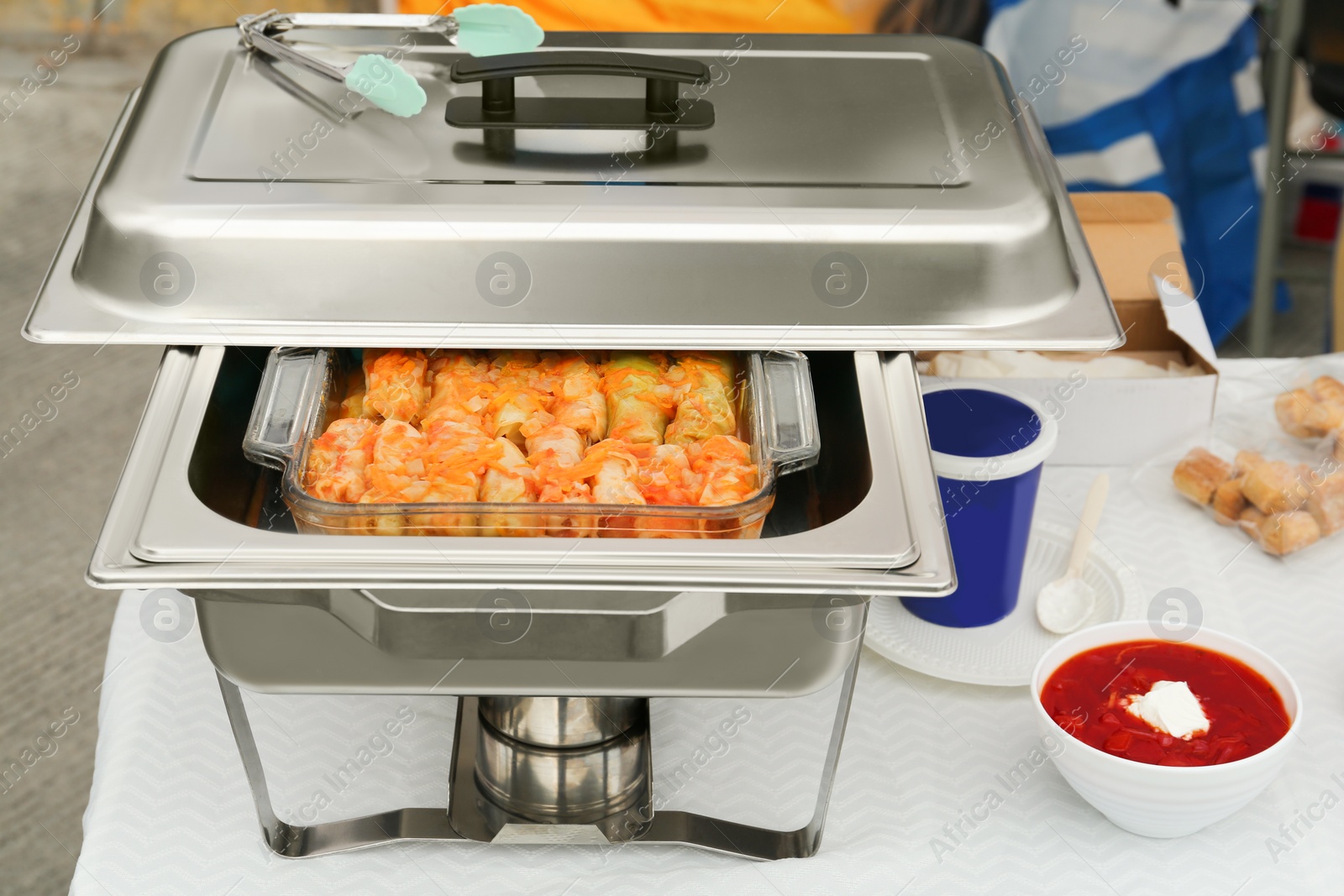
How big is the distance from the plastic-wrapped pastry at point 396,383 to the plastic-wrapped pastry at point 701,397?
0.19m

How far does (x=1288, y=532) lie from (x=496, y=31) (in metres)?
0.86

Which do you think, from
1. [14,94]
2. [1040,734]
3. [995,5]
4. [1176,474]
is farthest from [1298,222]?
[14,94]

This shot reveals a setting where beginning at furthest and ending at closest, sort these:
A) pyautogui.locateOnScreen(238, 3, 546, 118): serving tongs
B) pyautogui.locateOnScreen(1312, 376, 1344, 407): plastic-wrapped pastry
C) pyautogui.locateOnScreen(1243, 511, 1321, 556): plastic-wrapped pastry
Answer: pyautogui.locateOnScreen(1312, 376, 1344, 407): plastic-wrapped pastry < pyautogui.locateOnScreen(1243, 511, 1321, 556): plastic-wrapped pastry < pyautogui.locateOnScreen(238, 3, 546, 118): serving tongs

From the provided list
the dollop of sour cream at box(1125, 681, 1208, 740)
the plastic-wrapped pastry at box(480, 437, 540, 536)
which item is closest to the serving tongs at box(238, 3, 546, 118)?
the plastic-wrapped pastry at box(480, 437, 540, 536)

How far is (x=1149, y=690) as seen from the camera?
0.88 metres

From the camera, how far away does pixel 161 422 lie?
0.78 m

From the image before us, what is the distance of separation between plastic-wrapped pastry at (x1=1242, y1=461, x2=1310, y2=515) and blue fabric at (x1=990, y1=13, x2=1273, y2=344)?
4.61 feet

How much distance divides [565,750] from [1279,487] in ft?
2.37

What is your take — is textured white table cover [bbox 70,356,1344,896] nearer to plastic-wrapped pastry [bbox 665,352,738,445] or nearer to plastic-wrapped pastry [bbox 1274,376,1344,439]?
plastic-wrapped pastry [bbox 1274,376,1344,439]

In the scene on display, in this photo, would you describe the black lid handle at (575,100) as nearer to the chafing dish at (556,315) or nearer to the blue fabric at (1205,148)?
the chafing dish at (556,315)

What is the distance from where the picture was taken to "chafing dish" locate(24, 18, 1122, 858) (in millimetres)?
694

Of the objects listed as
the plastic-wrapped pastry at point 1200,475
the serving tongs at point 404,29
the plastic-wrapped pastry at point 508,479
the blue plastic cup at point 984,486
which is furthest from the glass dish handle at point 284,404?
the plastic-wrapped pastry at point 1200,475

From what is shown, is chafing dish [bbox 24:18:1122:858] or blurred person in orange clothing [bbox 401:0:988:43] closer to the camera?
chafing dish [bbox 24:18:1122:858]

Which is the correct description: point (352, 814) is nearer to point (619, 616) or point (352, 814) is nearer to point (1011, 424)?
point (619, 616)
